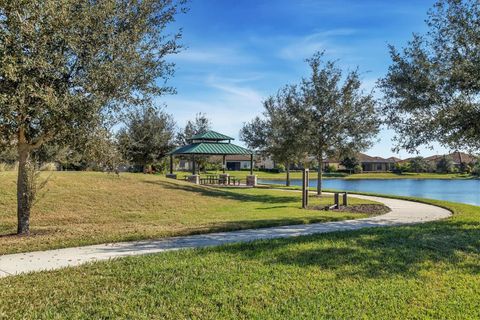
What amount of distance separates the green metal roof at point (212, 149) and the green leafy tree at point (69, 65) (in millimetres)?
21783

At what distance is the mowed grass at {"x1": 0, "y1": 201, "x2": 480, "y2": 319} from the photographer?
4.74 meters

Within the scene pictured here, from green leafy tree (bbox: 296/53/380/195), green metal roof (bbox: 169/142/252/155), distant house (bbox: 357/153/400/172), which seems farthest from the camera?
distant house (bbox: 357/153/400/172)

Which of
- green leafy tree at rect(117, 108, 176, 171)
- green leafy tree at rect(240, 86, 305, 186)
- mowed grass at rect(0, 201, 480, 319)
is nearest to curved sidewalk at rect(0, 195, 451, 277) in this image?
mowed grass at rect(0, 201, 480, 319)

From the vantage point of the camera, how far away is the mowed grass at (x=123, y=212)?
30.2ft

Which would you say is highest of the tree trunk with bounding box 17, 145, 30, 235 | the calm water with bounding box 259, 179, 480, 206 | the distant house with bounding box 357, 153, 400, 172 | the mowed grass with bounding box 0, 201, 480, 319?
the distant house with bounding box 357, 153, 400, 172

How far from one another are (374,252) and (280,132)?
69.2ft

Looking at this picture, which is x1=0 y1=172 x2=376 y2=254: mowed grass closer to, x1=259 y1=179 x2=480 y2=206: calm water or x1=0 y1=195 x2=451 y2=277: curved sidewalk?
x1=0 y1=195 x2=451 y2=277: curved sidewalk

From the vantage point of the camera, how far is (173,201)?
650 inches

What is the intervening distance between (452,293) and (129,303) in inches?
165

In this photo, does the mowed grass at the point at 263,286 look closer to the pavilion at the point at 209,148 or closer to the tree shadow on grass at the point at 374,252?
the tree shadow on grass at the point at 374,252

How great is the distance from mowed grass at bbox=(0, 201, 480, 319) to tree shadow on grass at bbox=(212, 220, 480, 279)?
0.06 ft

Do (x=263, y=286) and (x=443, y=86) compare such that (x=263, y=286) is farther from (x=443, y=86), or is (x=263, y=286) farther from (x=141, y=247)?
(x=443, y=86)

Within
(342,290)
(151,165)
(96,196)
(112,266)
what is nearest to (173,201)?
(96,196)

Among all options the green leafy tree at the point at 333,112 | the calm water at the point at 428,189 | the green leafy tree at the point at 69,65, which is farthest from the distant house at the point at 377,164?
the green leafy tree at the point at 69,65
